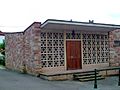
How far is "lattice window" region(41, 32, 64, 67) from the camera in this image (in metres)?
18.9

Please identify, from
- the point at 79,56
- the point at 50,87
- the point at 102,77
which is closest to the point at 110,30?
the point at 79,56

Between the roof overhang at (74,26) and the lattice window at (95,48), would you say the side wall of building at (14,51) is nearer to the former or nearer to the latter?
the roof overhang at (74,26)

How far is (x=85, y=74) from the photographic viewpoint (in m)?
18.0

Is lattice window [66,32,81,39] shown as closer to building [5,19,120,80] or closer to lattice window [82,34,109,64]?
building [5,19,120,80]

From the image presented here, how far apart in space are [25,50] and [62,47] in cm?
258

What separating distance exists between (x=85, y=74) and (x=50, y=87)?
174 inches

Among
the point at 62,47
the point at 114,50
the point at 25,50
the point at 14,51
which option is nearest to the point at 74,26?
the point at 62,47

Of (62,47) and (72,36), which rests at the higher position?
(72,36)

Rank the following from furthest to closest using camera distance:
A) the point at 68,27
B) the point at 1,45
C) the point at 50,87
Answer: the point at 1,45 < the point at 68,27 < the point at 50,87

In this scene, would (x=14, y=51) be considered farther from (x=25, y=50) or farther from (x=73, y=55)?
(x=73, y=55)

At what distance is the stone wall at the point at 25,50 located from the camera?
60.1ft

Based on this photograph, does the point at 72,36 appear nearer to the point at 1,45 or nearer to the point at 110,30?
the point at 110,30

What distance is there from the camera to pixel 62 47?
19891 millimetres

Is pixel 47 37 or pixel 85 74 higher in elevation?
pixel 47 37
